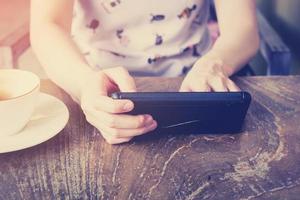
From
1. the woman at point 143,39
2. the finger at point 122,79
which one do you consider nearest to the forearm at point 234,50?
the woman at point 143,39

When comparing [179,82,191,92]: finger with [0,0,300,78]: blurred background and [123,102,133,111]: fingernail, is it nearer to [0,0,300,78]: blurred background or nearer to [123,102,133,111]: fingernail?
[123,102,133,111]: fingernail

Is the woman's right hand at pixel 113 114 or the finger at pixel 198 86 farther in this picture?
the finger at pixel 198 86

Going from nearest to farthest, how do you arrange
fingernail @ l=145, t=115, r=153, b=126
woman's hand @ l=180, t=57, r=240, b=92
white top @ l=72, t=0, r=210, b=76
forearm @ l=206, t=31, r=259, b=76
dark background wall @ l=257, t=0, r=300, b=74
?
fingernail @ l=145, t=115, r=153, b=126
woman's hand @ l=180, t=57, r=240, b=92
forearm @ l=206, t=31, r=259, b=76
white top @ l=72, t=0, r=210, b=76
dark background wall @ l=257, t=0, r=300, b=74

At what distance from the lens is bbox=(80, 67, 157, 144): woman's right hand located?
0.72 metres

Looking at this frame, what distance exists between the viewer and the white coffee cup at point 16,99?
0.69 metres

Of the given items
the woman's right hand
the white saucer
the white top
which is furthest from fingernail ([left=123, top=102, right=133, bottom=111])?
the white top

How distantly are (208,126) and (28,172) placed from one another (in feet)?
0.84

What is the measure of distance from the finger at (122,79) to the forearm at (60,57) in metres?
0.06

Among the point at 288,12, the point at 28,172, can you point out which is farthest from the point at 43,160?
the point at 288,12

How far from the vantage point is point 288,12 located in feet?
5.75

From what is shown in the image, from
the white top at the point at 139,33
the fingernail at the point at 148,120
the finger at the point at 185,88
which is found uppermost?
the fingernail at the point at 148,120

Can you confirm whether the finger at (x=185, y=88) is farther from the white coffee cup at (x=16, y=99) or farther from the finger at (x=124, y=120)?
the white coffee cup at (x=16, y=99)

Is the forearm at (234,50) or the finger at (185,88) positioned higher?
the finger at (185,88)

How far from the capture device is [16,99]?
27.1 inches
